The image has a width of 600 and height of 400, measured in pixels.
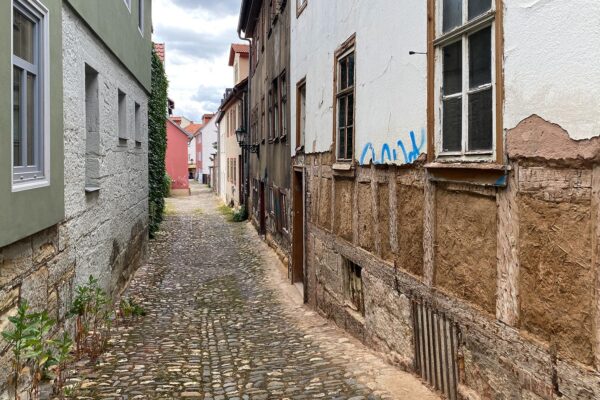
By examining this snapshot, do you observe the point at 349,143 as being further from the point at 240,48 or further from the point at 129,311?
the point at 240,48

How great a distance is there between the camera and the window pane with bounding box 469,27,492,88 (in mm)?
3570

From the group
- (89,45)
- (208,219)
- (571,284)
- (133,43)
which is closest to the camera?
(571,284)

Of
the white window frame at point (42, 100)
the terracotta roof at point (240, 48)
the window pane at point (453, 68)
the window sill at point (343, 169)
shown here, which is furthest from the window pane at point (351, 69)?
the terracotta roof at point (240, 48)

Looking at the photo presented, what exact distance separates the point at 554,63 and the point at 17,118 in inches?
146

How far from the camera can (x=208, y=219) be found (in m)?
23.6

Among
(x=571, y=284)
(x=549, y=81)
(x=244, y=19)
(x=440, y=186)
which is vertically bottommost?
(x=571, y=284)

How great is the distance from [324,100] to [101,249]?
12.2 ft

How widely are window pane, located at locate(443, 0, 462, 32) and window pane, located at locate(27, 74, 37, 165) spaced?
130 inches

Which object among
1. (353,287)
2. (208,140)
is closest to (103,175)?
(353,287)

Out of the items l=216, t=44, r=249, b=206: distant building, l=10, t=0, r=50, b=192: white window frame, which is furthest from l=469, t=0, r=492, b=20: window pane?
l=216, t=44, r=249, b=206: distant building

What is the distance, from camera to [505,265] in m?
3.35

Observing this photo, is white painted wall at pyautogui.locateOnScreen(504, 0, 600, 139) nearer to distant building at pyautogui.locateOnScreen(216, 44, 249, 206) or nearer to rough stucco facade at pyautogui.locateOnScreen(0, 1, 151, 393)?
rough stucco facade at pyautogui.locateOnScreen(0, 1, 151, 393)

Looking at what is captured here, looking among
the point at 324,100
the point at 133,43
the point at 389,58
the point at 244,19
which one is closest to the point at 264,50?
the point at 244,19

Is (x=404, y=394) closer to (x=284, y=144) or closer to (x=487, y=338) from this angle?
(x=487, y=338)
